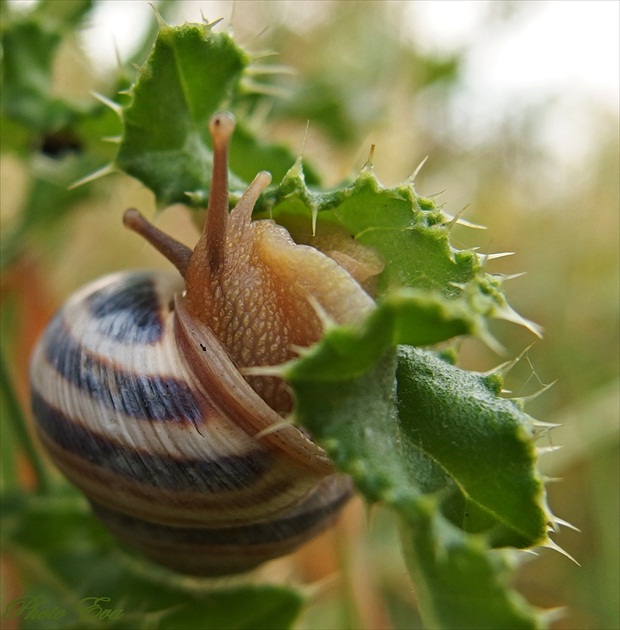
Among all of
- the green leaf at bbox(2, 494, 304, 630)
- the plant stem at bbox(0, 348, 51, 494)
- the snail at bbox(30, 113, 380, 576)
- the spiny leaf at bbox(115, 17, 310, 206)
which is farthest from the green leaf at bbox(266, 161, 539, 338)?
the plant stem at bbox(0, 348, 51, 494)

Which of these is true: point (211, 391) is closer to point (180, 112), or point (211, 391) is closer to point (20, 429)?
point (180, 112)

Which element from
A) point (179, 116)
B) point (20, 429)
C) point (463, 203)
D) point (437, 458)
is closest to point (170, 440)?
point (437, 458)

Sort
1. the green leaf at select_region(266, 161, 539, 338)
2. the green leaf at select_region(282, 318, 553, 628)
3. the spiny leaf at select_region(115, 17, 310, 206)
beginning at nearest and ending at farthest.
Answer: the green leaf at select_region(282, 318, 553, 628)
the green leaf at select_region(266, 161, 539, 338)
the spiny leaf at select_region(115, 17, 310, 206)

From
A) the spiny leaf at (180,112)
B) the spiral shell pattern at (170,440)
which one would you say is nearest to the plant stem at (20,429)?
the spiral shell pattern at (170,440)

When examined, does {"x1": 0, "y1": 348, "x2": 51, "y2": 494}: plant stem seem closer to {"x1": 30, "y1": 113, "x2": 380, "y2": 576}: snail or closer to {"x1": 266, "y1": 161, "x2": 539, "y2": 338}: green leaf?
{"x1": 30, "y1": 113, "x2": 380, "y2": 576}: snail

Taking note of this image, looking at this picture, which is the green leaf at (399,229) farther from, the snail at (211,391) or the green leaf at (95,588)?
the green leaf at (95,588)

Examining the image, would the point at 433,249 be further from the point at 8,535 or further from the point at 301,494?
the point at 8,535

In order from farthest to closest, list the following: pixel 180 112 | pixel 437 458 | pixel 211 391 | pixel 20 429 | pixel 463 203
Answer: pixel 463 203 < pixel 20 429 < pixel 180 112 < pixel 211 391 < pixel 437 458
